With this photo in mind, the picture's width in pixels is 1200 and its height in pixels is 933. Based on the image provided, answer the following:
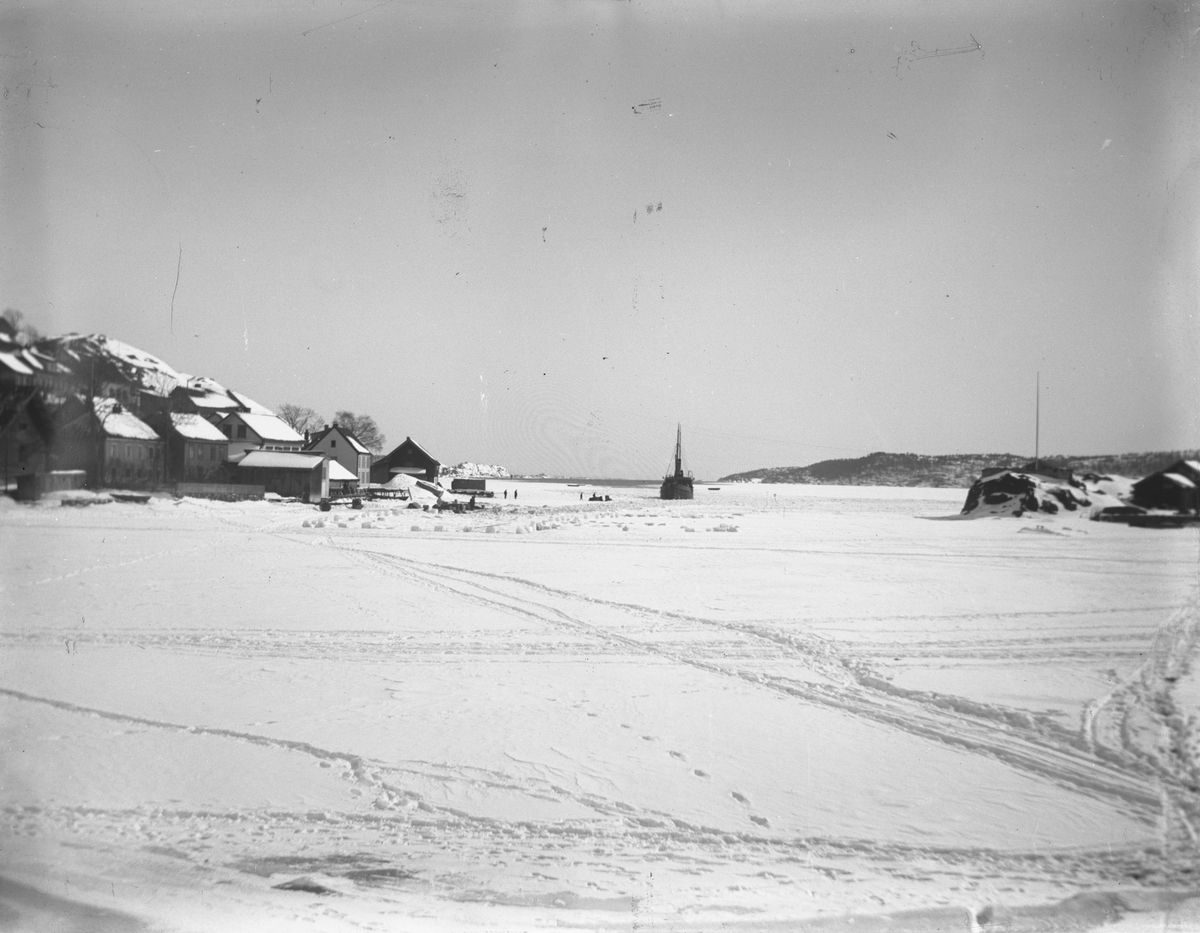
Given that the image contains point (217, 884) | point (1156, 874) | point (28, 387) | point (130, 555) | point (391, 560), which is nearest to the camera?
point (217, 884)

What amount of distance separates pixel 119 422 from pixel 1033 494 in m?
11.1

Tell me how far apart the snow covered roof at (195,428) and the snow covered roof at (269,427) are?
0.52 metres

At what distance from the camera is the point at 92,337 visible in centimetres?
587

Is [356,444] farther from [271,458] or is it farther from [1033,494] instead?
[1033,494]

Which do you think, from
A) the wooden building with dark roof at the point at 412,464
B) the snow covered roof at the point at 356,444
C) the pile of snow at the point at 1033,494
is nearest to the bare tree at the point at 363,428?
the snow covered roof at the point at 356,444

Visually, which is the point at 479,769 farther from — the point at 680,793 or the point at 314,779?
the point at 680,793

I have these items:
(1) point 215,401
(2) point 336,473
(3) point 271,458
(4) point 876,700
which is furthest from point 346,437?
(2) point 336,473

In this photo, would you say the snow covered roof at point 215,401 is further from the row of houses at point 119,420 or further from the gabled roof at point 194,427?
the gabled roof at point 194,427

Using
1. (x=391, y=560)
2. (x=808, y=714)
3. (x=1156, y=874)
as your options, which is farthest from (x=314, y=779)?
(x=391, y=560)

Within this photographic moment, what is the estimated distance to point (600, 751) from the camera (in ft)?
13.7

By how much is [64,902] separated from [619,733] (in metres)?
2.96

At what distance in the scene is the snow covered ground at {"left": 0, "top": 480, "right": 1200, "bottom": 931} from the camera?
3158 millimetres

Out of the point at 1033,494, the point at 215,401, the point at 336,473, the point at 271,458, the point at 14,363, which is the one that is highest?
the point at 14,363

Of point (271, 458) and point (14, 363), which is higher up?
point (14, 363)
